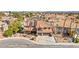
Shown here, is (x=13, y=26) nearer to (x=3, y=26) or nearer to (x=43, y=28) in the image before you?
(x=3, y=26)

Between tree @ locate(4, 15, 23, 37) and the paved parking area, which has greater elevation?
tree @ locate(4, 15, 23, 37)

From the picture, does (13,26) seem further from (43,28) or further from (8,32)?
(43,28)

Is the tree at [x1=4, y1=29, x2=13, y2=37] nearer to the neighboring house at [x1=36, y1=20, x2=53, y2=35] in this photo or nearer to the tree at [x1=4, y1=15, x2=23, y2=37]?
the tree at [x1=4, y1=15, x2=23, y2=37]

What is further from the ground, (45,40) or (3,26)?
(3,26)

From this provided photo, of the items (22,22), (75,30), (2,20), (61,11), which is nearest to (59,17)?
(61,11)

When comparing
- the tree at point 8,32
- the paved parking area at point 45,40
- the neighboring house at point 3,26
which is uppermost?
the neighboring house at point 3,26

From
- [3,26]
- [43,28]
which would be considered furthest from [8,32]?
[43,28]

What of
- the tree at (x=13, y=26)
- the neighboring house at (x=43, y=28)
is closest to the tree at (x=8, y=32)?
the tree at (x=13, y=26)

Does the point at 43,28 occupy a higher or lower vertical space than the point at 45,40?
higher

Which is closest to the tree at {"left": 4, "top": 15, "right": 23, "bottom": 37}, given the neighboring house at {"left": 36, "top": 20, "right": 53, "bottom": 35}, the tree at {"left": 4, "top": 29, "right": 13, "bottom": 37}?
the tree at {"left": 4, "top": 29, "right": 13, "bottom": 37}

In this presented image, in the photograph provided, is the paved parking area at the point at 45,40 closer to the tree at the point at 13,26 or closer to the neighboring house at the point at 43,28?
the neighboring house at the point at 43,28

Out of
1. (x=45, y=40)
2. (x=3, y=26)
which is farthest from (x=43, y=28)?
(x=3, y=26)
